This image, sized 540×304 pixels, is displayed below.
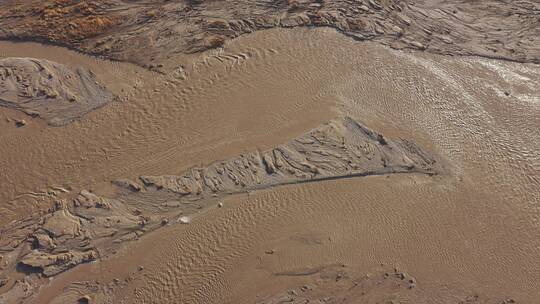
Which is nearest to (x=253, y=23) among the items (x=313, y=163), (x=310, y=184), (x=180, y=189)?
(x=313, y=163)

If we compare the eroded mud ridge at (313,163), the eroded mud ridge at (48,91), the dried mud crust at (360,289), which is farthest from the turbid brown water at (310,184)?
the eroded mud ridge at (48,91)

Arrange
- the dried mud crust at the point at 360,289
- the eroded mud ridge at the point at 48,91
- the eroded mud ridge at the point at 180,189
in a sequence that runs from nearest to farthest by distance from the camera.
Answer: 1. the eroded mud ridge at the point at 180,189
2. the dried mud crust at the point at 360,289
3. the eroded mud ridge at the point at 48,91

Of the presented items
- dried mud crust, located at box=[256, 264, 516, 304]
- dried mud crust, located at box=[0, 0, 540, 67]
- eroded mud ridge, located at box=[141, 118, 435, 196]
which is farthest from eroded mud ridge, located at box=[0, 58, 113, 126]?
dried mud crust, located at box=[256, 264, 516, 304]

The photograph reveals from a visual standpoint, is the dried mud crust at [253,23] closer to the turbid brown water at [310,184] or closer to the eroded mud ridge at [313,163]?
the turbid brown water at [310,184]

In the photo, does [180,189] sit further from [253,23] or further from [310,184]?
[253,23]

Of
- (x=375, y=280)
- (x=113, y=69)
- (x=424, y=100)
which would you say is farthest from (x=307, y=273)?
(x=113, y=69)

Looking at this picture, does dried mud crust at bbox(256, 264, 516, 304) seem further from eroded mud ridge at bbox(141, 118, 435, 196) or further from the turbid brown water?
eroded mud ridge at bbox(141, 118, 435, 196)
